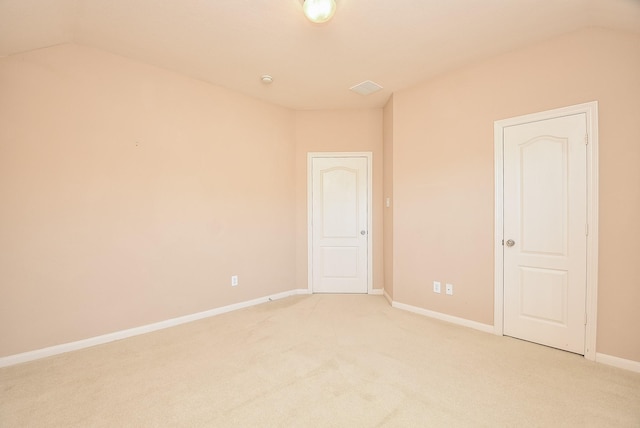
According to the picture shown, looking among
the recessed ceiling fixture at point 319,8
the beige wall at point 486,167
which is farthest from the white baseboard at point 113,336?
the recessed ceiling fixture at point 319,8

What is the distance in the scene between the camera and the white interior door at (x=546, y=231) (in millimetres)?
2379

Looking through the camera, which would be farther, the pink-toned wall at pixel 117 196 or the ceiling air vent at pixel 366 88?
the ceiling air vent at pixel 366 88

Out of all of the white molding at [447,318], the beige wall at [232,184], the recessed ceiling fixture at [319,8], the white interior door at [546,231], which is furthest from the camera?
the white molding at [447,318]

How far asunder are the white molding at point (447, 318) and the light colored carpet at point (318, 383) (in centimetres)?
14

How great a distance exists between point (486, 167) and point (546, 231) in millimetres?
816

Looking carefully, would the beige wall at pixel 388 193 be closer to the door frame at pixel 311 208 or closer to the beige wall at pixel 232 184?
the beige wall at pixel 232 184

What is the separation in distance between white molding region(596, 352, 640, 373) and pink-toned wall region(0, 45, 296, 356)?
11.6 feet

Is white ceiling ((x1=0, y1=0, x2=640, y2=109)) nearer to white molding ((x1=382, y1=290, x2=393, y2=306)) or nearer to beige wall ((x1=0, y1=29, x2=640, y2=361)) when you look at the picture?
beige wall ((x1=0, y1=29, x2=640, y2=361))

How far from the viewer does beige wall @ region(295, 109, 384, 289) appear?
4.24m

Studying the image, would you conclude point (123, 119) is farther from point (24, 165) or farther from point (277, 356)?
point (277, 356)

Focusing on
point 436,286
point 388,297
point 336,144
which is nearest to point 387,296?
point 388,297

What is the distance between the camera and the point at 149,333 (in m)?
Result: 2.87

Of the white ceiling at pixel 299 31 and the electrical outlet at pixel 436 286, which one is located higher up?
the white ceiling at pixel 299 31

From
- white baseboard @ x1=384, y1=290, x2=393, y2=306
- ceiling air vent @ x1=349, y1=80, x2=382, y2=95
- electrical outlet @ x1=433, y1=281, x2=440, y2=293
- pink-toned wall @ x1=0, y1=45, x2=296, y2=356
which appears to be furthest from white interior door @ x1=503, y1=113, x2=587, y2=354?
pink-toned wall @ x1=0, y1=45, x2=296, y2=356
